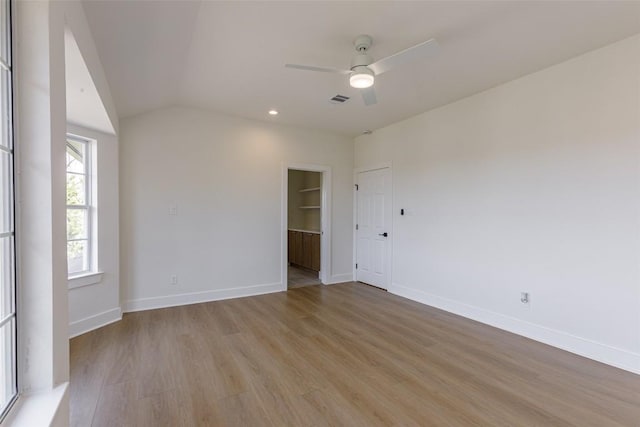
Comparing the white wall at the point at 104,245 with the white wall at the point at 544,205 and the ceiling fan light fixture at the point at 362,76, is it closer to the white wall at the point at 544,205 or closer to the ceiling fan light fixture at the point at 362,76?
the ceiling fan light fixture at the point at 362,76

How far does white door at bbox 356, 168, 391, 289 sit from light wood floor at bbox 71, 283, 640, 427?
4.90 ft

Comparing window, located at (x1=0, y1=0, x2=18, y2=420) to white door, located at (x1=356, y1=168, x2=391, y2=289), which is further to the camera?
white door, located at (x1=356, y1=168, x2=391, y2=289)

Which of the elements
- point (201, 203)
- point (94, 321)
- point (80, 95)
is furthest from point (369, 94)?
point (94, 321)

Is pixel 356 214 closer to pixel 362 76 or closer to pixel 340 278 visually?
pixel 340 278

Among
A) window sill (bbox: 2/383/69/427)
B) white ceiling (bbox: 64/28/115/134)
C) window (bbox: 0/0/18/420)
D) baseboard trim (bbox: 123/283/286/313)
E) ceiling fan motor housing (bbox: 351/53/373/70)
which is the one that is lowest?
baseboard trim (bbox: 123/283/286/313)

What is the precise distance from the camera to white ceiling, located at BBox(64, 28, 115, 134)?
1.77 metres

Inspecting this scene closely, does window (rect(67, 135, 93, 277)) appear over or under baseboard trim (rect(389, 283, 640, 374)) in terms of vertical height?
over

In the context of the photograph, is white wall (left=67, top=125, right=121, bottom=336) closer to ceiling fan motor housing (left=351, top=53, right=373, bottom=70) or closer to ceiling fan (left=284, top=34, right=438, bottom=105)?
ceiling fan (left=284, top=34, right=438, bottom=105)

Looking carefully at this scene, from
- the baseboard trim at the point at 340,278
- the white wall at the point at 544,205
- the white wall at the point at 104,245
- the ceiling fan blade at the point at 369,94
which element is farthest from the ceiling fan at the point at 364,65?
the baseboard trim at the point at 340,278

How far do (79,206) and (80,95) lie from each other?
55.6 inches

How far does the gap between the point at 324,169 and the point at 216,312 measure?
9.59 feet

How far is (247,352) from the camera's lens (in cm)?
282

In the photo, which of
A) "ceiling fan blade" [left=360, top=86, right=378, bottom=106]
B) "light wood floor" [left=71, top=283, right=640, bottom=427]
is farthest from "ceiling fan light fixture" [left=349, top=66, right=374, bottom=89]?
"light wood floor" [left=71, top=283, right=640, bottom=427]

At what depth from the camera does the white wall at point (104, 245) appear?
128 inches
